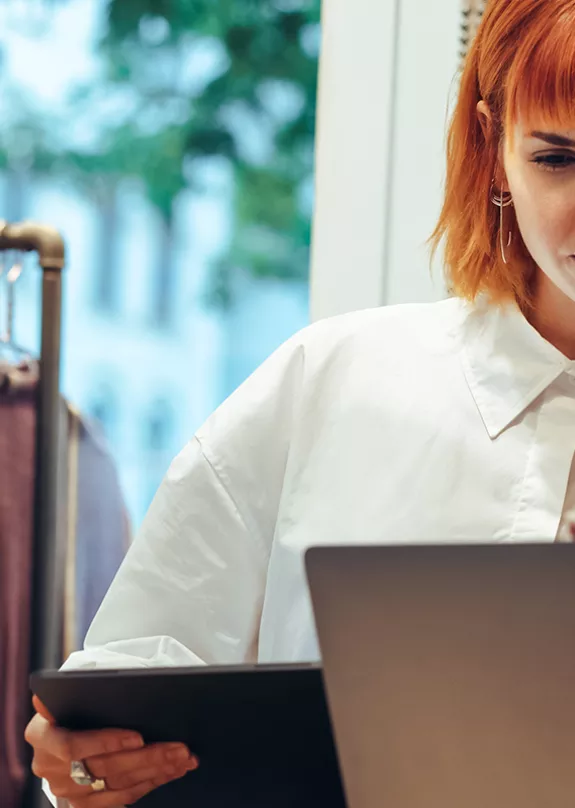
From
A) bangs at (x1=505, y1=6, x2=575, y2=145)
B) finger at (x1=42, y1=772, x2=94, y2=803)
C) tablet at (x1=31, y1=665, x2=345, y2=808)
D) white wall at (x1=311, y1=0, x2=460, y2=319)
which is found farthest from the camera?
white wall at (x1=311, y1=0, x2=460, y2=319)

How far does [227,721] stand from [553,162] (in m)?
0.53

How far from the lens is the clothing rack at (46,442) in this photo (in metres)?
1.54

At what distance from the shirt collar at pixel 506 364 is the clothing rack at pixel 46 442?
2.35 feet

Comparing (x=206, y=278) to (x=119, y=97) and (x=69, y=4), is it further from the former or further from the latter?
(x=69, y=4)

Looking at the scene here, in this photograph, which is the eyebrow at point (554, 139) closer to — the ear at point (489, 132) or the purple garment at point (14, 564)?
the ear at point (489, 132)

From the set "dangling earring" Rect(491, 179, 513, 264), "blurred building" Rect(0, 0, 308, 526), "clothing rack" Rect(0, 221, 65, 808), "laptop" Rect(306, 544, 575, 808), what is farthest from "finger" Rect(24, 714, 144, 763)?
"blurred building" Rect(0, 0, 308, 526)

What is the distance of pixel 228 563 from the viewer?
3.25ft

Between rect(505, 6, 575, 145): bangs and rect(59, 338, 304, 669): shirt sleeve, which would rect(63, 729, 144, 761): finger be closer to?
rect(59, 338, 304, 669): shirt sleeve

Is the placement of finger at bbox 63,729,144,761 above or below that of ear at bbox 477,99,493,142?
below

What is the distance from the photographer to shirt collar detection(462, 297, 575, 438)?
954mm

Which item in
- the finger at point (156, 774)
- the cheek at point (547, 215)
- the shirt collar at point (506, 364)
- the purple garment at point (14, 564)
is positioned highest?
the cheek at point (547, 215)

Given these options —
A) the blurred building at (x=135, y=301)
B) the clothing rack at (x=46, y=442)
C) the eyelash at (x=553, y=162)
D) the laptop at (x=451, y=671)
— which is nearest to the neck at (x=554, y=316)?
the eyelash at (x=553, y=162)

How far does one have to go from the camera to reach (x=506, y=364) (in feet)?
3.20

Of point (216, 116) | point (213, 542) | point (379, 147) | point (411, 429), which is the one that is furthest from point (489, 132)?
point (216, 116)
